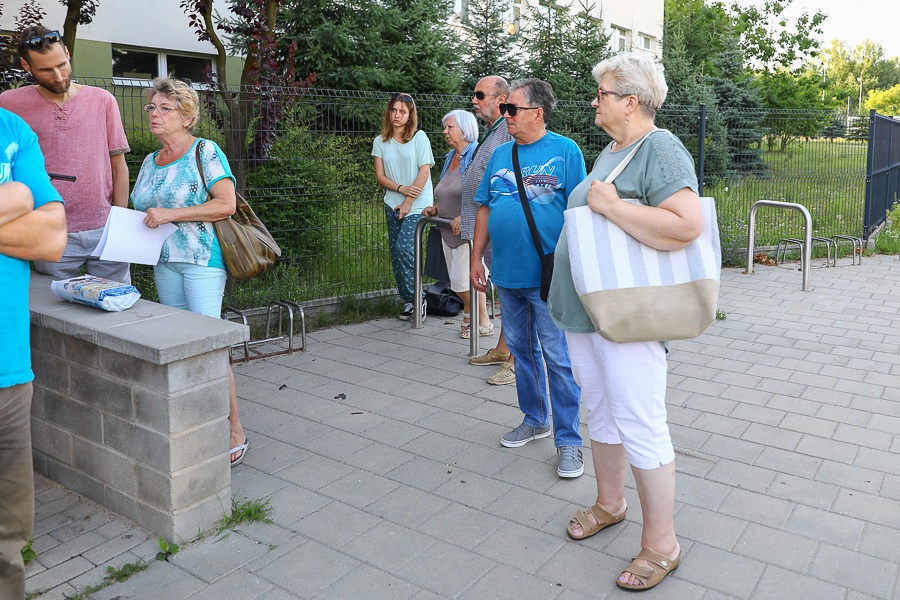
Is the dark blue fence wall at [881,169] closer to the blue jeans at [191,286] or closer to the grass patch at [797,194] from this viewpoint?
the grass patch at [797,194]

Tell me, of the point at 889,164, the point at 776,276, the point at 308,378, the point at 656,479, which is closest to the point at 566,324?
the point at 656,479

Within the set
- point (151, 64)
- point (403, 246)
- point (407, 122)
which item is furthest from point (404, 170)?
point (151, 64)

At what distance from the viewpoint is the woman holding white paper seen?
3938 mm

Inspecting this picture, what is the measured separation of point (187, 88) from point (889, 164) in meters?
12.8

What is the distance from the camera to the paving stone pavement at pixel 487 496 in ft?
10.3

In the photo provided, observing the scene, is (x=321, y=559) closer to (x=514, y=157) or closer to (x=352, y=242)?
(x=514, y=157)

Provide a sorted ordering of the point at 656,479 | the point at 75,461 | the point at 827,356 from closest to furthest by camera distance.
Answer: the point at 656,479
the point at 75,461
the point at 827,356

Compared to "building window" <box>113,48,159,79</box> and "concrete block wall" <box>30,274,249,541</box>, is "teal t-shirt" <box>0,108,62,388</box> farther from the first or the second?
"building window" <box>113,48,159,79</box>

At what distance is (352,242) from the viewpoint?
7.50m

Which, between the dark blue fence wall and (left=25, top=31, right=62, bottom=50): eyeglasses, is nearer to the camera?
(left=25, top=31, right=62, bottom=50): eyeglasses

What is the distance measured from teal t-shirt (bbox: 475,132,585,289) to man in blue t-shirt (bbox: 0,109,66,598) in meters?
2.17

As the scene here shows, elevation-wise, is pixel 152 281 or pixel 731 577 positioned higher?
pixel 152 281

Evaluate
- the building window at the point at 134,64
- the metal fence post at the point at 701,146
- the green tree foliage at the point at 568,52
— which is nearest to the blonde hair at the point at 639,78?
the metal fence post at the point at 701,146

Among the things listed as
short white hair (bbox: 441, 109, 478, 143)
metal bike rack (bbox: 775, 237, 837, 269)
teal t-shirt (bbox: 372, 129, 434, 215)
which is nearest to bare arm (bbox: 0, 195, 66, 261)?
short white hair (bbox: 441, 109, 478, 143)
